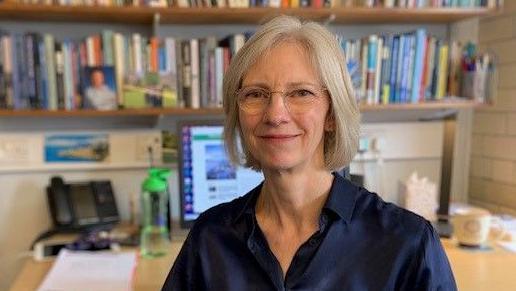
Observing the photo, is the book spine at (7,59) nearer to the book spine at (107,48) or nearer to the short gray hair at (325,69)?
the book spine at (107,48)

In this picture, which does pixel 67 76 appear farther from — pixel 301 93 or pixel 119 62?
pixel 301 93

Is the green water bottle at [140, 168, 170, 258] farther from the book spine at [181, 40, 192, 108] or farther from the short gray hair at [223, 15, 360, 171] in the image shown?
the short gray hair at [223, 15, 360, 171]

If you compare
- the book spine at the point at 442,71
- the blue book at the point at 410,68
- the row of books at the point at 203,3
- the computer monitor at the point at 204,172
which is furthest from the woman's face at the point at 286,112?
the book spine at the point at 442,71

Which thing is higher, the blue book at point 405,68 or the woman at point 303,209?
the blue book at point 405,68

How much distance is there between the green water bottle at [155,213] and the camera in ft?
5.28

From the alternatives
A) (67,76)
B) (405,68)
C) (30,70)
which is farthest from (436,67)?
(30,70)

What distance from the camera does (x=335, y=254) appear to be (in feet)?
3.07

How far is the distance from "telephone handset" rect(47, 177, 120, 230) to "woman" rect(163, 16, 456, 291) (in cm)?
85

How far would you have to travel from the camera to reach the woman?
0.91 metres

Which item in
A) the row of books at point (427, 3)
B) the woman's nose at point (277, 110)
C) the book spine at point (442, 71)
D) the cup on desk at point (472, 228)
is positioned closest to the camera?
the woman's nose at point (277, 110)

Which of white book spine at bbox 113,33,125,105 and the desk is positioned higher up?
white book spine at bbox 113,33,125,105

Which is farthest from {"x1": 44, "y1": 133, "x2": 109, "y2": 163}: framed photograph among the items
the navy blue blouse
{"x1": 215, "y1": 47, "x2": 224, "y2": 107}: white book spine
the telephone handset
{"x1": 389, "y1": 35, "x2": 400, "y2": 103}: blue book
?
{"x1": 389, "y1": 35, "x2": 400, "y2": 103}: blue book

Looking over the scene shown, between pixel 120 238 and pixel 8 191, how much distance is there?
22.5 inches

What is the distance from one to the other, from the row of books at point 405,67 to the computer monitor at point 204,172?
0.58 meters
